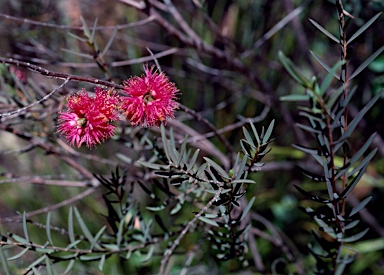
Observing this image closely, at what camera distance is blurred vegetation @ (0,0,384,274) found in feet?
3.41

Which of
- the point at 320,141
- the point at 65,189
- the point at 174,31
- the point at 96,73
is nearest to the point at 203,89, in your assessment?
the point at 96,73

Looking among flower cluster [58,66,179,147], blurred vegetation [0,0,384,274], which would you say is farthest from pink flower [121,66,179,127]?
blurred vegetation [0,0,384,274]

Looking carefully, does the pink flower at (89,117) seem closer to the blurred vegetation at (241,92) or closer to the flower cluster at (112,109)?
the flower cluster at (112,109)

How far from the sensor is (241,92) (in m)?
1.07

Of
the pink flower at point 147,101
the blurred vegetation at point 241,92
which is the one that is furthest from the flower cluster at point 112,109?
the blurred vegetation at point 241,92

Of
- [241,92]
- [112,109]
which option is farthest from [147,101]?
[241,92]

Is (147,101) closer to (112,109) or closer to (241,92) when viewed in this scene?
(112,109)

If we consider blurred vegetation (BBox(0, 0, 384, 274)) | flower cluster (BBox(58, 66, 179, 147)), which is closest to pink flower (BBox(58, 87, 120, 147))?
flower cluster (BBox(58, 66, 179, 147))

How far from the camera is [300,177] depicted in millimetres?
1285

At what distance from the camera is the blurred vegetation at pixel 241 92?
1039 millimetres

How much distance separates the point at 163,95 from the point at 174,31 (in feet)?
1.11

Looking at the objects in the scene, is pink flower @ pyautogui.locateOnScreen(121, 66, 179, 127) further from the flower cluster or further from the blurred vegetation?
the blurred vegetation

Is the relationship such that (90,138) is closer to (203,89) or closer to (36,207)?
(36,207)

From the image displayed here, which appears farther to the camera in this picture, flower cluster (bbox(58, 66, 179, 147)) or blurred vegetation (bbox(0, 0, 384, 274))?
blurred vegetation (bbox(0, 0, 384, 274))
